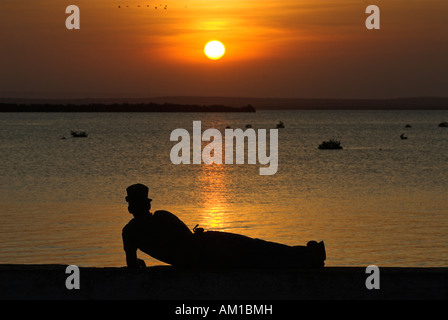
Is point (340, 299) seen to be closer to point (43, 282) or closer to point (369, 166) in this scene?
point (43, 282)

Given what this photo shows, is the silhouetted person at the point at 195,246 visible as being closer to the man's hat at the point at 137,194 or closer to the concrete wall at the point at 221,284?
the man's hat at the point at 137,194

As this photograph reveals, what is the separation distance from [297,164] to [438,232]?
30127mm

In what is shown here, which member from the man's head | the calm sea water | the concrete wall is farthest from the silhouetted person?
the calm sea water

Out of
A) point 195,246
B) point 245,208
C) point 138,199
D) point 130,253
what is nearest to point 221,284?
point 195,246

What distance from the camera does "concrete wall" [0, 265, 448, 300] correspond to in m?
5.85

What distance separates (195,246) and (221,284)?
0.46 m

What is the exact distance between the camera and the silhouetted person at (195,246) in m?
6.26

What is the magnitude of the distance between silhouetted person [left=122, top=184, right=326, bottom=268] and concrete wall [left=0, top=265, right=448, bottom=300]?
23 cm

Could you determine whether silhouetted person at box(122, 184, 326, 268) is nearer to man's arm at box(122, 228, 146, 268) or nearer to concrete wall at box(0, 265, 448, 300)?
man's arm at box(122, 228, 146, 268)

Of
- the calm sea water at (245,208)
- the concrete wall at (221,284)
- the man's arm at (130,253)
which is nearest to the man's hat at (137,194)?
the man's arm at (130,253)

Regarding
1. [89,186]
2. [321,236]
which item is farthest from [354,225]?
[89,186]

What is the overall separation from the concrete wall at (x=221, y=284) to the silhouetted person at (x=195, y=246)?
0.76ft

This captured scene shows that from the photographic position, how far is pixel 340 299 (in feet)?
19.1

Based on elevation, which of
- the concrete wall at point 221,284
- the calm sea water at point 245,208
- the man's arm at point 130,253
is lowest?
the concrete wall at point 221,284
